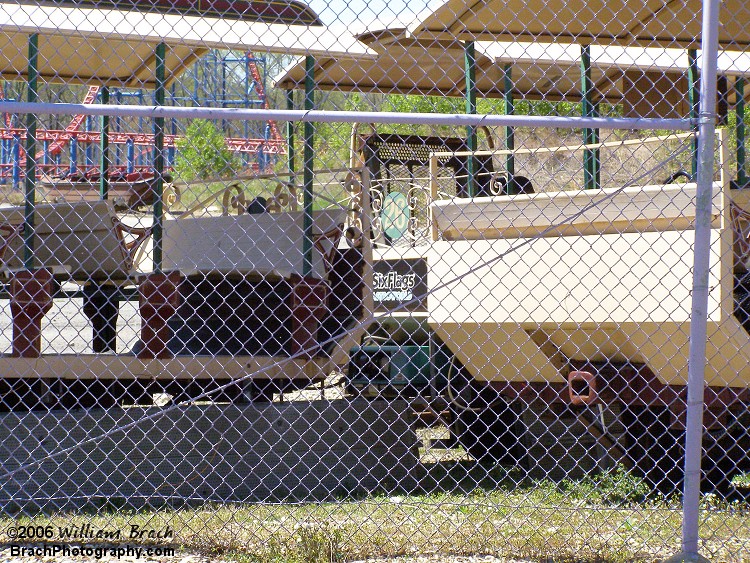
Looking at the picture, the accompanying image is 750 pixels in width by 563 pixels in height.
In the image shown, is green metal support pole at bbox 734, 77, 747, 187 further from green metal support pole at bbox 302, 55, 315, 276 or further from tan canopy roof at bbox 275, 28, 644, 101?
green metal support pole at bbox 302, 55, 315, 276

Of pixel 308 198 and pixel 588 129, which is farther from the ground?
pixel 588 129

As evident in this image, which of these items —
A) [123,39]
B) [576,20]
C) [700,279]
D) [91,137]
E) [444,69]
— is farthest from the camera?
[91,137]

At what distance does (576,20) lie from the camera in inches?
267

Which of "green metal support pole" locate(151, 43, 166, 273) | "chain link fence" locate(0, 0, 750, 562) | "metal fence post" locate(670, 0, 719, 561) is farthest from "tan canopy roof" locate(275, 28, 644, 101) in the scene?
"metal fence post" locate(670, 0, 719, 561)

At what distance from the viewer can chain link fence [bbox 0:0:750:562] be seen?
171 inches

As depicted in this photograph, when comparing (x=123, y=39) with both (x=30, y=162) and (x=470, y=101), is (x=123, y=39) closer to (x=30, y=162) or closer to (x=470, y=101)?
(x=30, y=162)

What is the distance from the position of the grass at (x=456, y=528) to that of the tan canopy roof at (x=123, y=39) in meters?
2.96

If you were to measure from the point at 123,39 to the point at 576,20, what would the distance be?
3364 mm

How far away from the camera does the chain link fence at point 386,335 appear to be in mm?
4355

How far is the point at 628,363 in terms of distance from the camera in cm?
555

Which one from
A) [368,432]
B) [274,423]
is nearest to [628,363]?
[368,432]

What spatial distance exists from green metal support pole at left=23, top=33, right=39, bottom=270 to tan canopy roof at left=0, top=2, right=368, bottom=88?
0.54 feet

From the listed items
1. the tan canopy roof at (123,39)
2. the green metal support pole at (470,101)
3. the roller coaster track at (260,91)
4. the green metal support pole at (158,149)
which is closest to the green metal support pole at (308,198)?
the tan canopy roof at (123,39)

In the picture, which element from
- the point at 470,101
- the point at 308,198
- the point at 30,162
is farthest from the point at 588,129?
the point at 30,162
